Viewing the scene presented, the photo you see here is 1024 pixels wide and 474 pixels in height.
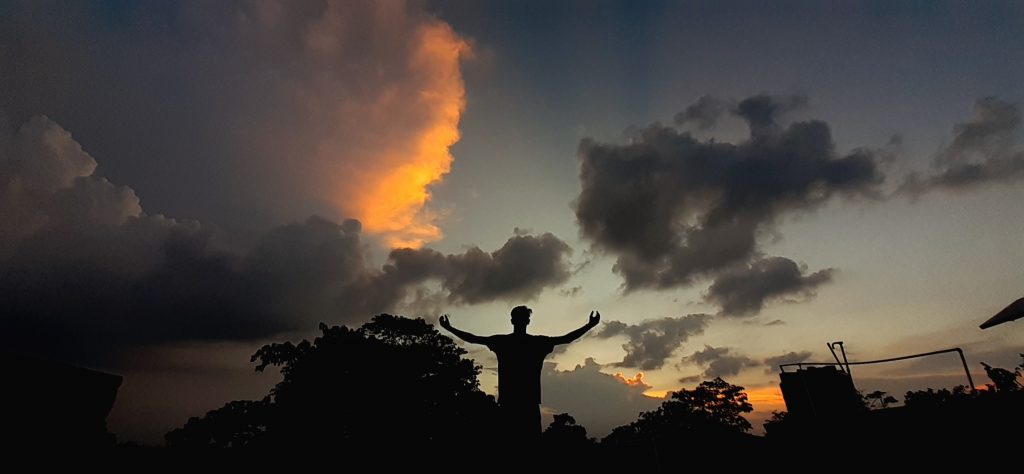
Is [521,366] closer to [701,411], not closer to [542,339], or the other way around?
[542,339]

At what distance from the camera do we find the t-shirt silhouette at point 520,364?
4531 mm

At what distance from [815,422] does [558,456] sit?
18.5ft

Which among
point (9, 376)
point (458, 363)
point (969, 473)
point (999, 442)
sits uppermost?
point (458, 363)

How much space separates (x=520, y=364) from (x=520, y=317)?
21.2 inches

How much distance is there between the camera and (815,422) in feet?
24.7

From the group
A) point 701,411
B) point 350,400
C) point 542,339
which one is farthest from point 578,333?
point 701,411

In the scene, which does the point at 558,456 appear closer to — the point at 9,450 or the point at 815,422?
the point at 815,422

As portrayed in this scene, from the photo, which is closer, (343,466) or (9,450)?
(343,466)

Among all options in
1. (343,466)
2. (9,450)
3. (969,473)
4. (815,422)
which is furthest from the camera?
(815,422)

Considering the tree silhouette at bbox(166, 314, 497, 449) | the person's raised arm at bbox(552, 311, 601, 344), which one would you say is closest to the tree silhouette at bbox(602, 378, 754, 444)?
the tree silhouette at bbox(166, 314, 497, 449)

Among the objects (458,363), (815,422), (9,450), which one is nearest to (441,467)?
(9,450)

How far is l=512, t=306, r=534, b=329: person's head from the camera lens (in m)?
4.99

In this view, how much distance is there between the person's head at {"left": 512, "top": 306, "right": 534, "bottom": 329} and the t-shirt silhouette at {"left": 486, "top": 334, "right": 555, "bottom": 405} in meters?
0.13

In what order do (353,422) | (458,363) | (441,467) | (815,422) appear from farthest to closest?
(458,363), (353,422), (815,422), (441,467)
